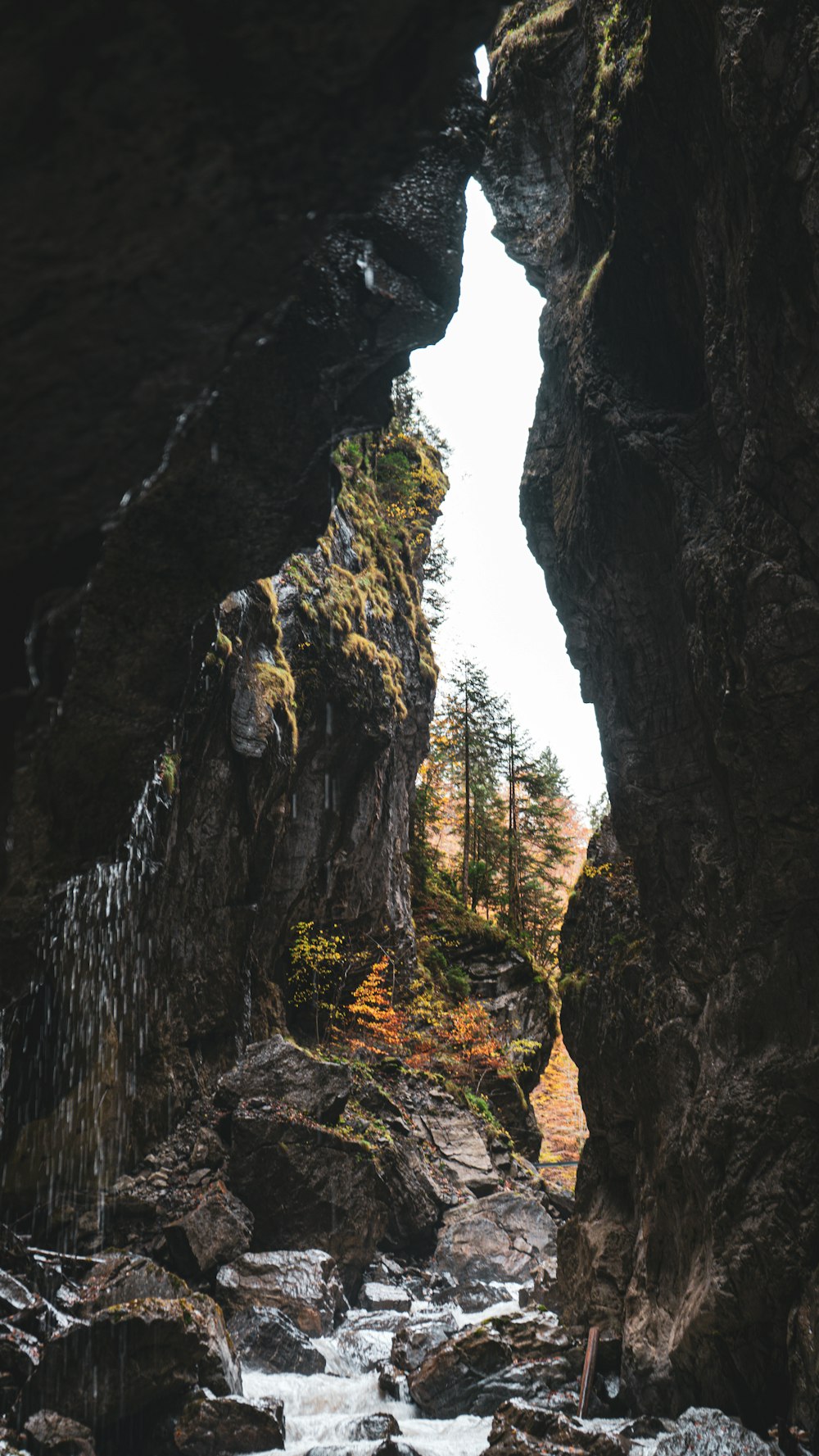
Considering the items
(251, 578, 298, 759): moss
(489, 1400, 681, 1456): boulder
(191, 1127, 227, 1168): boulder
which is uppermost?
(251, 578, 298, 759): moss

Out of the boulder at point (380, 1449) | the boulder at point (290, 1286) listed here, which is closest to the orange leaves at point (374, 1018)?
the boulder at point (290, 1286)

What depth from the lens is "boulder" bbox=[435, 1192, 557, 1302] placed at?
16828 millimetres

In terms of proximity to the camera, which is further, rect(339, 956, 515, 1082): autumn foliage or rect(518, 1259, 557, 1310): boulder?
rect(339, 956, 515, 1082): autumn foliage

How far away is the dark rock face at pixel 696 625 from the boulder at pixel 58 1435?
5.69 m

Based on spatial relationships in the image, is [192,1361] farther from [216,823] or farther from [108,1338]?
[216,823]

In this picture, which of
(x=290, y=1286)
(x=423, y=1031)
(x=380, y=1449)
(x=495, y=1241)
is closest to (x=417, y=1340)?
(x=290, y=1286)

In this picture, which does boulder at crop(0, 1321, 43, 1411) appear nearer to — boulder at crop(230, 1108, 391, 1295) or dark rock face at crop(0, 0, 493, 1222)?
dark rock face at crop(0, 0, 493, 1222)

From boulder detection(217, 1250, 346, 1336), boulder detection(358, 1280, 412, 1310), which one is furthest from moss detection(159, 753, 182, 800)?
boulder detection(358, 1280, 412, 1310)

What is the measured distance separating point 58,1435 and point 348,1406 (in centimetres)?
397

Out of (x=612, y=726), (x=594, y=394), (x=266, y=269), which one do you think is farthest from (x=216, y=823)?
(x=266, y=269)

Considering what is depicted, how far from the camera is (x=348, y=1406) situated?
34.4 ft

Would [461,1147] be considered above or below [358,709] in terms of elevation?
below

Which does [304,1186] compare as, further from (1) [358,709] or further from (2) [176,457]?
(2) [176,457]

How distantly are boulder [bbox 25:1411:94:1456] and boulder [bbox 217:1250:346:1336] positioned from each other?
414cm
